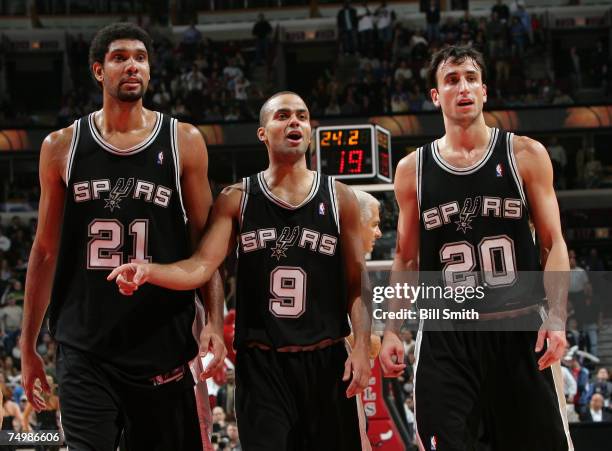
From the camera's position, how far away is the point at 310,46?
27891 millimetres

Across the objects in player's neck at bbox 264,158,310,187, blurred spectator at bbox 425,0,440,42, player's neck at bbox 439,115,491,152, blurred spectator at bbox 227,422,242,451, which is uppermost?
blurred spectator at bbox 425,0,440,42

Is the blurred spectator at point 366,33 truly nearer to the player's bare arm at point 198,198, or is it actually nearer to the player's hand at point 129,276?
the player's bare arm at point 198,198

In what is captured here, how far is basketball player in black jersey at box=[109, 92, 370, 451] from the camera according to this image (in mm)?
4773

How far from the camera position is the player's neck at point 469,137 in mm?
5000

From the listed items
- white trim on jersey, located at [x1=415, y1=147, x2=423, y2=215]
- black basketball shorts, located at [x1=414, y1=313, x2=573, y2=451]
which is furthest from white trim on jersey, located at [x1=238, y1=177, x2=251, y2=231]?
black basketball shorts, located at [x1=414, y1=313, x2=573, y2=451]

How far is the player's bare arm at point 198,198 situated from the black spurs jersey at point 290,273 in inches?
8.4

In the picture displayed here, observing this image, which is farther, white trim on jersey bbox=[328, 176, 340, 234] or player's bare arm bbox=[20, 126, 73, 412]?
white trim on jersey bbox=[328, 176, 340, 234]

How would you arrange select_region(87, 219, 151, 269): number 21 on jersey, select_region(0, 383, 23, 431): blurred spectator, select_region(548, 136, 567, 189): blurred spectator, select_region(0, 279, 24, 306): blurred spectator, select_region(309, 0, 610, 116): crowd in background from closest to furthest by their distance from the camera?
1. select_region(87, 219, 151, 269): number 21 on jersey
2. select_region(0, 383, 23, 431): blurred spectator
3. select_region(0, 279, 24, 306): blurred spectator
4. select_region(548, 136, 567, 189): blurred spectator
5. select_region(309, 0, 610, 116): crowd in background

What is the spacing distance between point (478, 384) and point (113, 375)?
1.73 meters

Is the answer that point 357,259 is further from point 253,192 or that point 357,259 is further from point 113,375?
point 113,375

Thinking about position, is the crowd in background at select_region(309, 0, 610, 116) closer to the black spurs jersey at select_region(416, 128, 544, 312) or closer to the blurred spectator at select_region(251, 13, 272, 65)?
the blurred spectator at select_region(251, 13, 272, 65)

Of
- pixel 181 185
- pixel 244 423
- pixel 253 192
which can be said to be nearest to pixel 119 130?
pixel 181 185

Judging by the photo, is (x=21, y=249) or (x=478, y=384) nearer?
(x=478, y=384)

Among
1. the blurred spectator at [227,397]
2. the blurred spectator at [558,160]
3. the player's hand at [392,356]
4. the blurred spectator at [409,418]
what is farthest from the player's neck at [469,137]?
the blurred spectator at [558,160]
